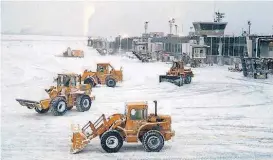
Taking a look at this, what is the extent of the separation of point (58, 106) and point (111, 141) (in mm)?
6968

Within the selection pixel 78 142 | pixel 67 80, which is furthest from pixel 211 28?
pixel 78 142

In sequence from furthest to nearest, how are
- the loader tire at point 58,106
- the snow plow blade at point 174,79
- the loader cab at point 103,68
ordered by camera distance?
the snow plow blade at point 174,79 < the loader cab at point 103,68 < the loader tire at point 58,106

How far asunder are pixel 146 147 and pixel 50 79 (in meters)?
23.8

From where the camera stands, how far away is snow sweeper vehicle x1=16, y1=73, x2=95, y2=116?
67.7ft

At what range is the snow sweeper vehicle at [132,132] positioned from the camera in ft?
47.4

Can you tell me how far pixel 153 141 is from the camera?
14477 mm

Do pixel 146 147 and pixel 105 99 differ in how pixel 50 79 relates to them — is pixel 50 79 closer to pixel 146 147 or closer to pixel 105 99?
pixel 105 99

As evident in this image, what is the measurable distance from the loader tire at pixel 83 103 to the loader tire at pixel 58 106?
91 cm

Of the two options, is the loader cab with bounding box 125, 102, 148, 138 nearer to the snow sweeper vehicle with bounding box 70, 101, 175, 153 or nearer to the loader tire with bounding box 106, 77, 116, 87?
the snow sweeper vehicle with bounding box 70, 101, 175, 153

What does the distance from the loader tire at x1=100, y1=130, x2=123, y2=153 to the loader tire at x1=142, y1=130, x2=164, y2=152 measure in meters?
0.88

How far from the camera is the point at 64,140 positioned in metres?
16.2

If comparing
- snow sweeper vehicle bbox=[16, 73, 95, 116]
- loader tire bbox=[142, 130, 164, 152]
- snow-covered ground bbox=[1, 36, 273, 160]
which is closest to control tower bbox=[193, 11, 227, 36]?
snow-covered ground bbox=[1, 36, 273, 160]

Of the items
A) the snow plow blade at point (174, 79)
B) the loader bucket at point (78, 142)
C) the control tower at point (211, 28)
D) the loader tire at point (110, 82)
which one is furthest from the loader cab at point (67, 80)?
the control tower at point (211, 28)

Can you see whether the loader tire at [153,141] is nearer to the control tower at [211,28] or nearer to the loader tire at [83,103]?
the loader tire at [83,103]
